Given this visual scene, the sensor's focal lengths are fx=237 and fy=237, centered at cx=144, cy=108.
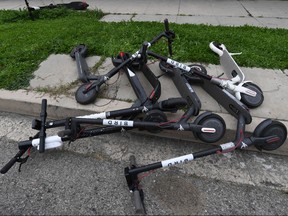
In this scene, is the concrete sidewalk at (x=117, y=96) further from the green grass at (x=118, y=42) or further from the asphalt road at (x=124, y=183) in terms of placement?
the asphalt road at (x=124, y=183)

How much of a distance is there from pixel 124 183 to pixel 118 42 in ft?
10.4

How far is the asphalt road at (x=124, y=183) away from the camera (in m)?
2.38

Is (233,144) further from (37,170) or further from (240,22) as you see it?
(240,22)

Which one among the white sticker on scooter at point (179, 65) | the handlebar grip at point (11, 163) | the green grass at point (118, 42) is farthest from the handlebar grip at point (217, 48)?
the handlebar grip at point (11, 163)

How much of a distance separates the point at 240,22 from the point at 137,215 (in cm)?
585

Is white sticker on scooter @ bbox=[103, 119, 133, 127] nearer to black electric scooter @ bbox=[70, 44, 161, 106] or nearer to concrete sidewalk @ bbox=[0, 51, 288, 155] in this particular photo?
black electric scooter @ bbox=[70, 44, 161, 106]

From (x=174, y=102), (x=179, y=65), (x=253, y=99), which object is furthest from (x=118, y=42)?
(x=253, y=99)

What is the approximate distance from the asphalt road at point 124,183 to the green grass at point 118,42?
5.41 ft

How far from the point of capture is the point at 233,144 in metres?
2.50

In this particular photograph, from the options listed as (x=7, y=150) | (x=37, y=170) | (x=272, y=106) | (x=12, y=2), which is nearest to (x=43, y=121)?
(x=37, y=170)

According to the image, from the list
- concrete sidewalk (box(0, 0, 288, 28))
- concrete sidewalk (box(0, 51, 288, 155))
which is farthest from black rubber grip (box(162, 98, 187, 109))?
concrete sidewalk (box(0, 0, 288, 28))

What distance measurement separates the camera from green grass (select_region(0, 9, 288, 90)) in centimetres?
421

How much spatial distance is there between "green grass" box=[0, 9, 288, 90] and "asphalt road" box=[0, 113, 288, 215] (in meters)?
1.65

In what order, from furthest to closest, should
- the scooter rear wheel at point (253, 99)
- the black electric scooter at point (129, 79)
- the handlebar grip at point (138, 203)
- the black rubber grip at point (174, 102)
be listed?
the scooter rear wheel at point (253, 99) → the black electric scooter at point (129, 79) → the black rubber grip at point (174, 102) → the handlebar grip at point (138, 203)
